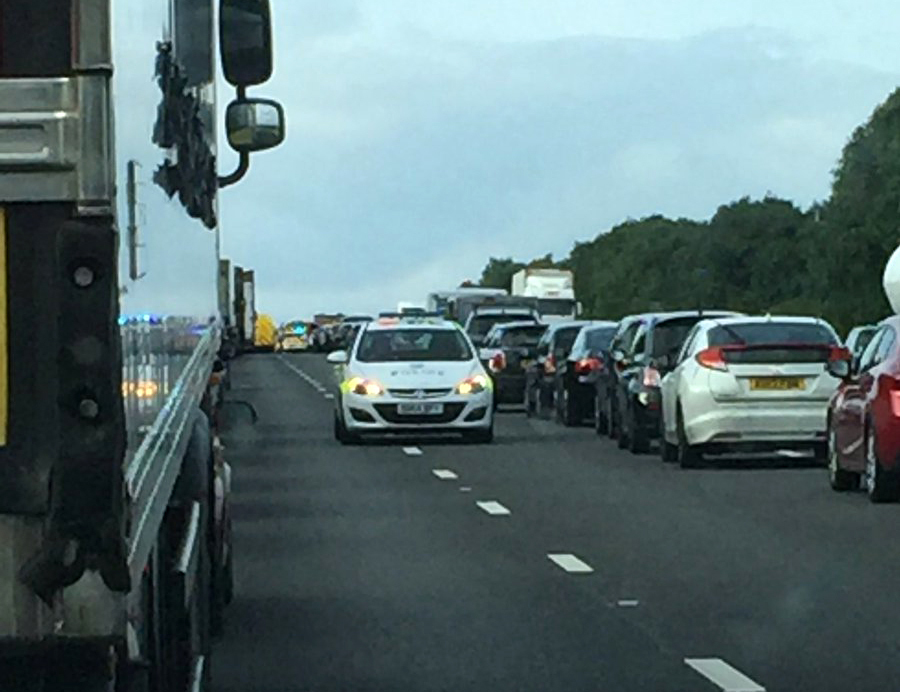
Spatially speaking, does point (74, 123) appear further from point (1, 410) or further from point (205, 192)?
point (205, 192)

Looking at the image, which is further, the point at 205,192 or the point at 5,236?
the point at 205,192

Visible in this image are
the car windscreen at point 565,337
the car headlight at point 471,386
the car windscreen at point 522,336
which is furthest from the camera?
the car windscreen at point 522,336

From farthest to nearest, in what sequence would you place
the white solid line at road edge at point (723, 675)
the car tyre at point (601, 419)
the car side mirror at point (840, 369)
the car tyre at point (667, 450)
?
the car tyre at point (601, 419), the car tyre at point (667, 450), the car side mirror at point (840, 369), the white solid line at road edge at point (723, 675)

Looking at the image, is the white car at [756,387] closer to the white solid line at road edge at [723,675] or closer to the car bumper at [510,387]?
the white solid line at road edge at [723,675]

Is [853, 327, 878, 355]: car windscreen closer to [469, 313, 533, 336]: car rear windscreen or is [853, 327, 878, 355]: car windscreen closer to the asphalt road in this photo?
the asphalt road

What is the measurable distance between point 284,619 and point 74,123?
29.5 feet

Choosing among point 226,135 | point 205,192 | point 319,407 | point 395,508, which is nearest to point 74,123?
point 205,192

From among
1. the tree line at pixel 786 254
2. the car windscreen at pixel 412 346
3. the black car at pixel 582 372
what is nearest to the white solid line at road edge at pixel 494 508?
the car windscreen at pixel 412 346

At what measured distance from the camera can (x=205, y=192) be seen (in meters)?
9.29

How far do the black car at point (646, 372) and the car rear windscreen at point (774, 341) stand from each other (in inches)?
95.4

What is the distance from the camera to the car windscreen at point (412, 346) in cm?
3353

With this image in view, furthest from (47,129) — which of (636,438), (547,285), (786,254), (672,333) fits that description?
(786,254)

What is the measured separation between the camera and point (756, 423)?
26.3 metres

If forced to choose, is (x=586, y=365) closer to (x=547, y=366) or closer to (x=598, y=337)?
(x=598, y=337)
